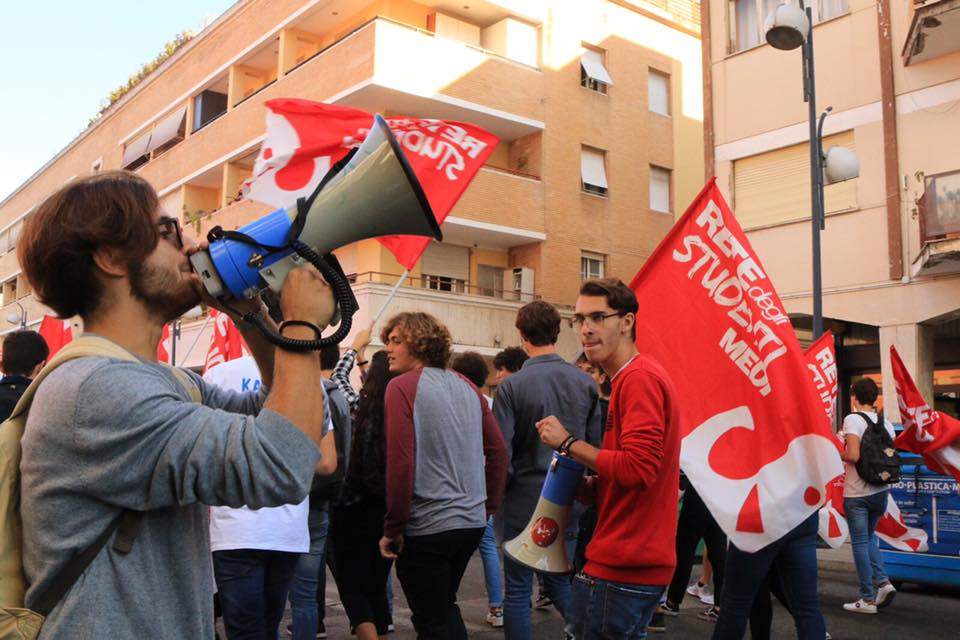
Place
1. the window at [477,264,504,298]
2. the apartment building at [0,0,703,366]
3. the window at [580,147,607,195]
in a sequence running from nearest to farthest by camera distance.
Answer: the apartment building at [0,0,703,366] → the window at [477,264,504,298] → the window at [580,147,607,195]

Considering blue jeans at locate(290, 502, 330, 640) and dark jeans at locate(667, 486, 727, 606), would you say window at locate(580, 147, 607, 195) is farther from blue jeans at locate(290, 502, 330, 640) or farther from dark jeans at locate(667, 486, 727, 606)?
blue jeans at locate(290, 502, 330, 640)

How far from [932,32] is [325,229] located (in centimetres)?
1633

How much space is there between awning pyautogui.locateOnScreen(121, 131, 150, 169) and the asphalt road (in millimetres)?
27800

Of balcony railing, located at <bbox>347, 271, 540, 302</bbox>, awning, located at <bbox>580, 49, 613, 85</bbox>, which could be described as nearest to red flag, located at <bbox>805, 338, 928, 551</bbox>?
balcony railing, located at <bbox>347, 271, 540, 302</bbox>

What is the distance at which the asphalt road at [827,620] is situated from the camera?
6684mm

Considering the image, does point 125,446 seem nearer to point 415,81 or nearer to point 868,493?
point 868,493

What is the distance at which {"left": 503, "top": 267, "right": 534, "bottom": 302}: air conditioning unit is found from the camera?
78.2 ft

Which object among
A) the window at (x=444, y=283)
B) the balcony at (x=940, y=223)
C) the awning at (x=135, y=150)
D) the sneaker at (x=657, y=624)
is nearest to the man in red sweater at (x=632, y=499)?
the sneaker at (x=657, y=624)

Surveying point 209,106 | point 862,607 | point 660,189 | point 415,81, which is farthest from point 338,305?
point 209,106

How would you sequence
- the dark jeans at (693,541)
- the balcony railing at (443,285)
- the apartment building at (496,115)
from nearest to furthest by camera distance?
the dark jeans at (693,541) → the balcony railing at (443,285) → the apartment building at (496,115)

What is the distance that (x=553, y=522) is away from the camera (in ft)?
13.0

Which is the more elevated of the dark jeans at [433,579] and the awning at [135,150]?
the awning at [135,150]

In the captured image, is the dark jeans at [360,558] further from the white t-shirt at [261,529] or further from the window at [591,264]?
the window at [591,264]

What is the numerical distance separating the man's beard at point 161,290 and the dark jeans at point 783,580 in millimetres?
3191
